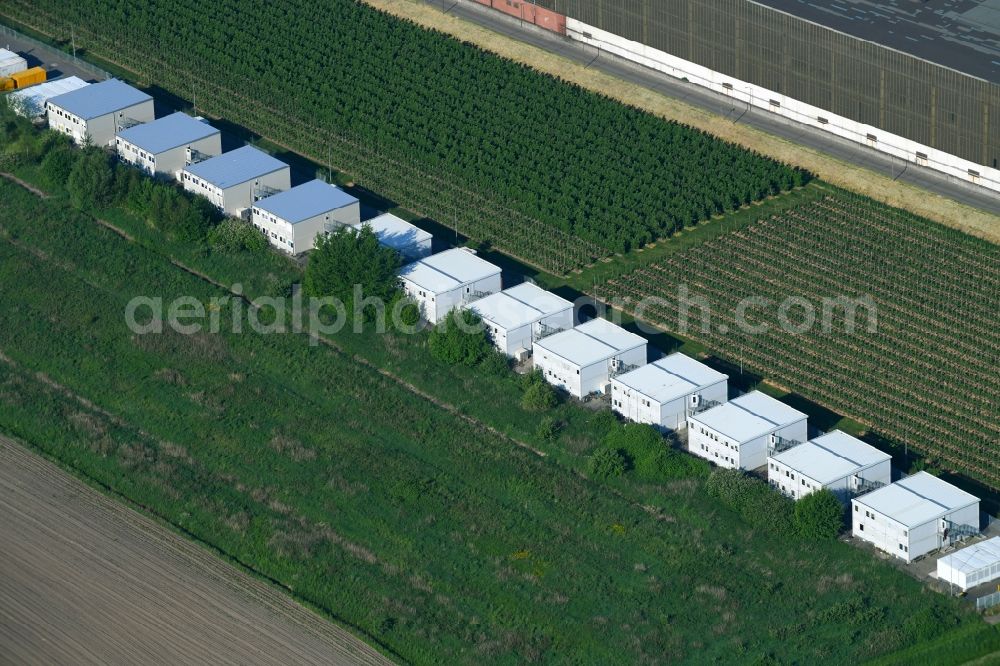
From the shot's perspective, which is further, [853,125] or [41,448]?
[853,125]

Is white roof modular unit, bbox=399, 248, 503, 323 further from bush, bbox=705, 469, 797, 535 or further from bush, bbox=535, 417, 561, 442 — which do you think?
bush, bbox=705, 469, 797, 535

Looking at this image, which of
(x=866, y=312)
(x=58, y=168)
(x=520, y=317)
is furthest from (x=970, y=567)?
(x=58, y=168)

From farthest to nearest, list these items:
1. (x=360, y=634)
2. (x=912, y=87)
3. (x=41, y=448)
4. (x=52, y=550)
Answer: (x=912, y=87)
(x=41, y=448)
(x=52, y=550)
(x=360, y=634)

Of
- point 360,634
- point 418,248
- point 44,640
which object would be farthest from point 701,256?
point 44,640

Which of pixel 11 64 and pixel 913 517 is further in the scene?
pixel 11 64

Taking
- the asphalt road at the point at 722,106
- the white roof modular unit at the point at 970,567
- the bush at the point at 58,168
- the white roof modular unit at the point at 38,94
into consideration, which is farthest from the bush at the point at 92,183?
the white roof modular unit at the point at 970,567

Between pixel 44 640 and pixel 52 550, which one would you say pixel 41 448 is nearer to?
pixel 52 550

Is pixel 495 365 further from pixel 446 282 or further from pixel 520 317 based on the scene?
pixel 446 282
